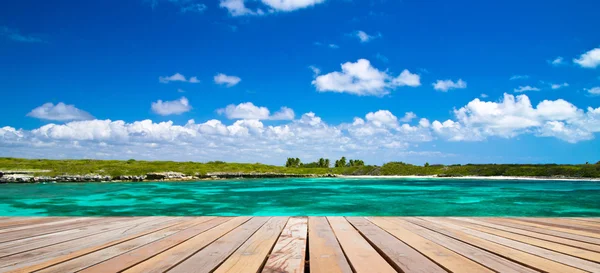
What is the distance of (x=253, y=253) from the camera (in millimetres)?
2926

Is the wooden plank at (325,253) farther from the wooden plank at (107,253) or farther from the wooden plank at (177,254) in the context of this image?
the wooden plank at (107,253)

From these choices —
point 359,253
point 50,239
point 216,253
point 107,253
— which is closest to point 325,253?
point 359,253

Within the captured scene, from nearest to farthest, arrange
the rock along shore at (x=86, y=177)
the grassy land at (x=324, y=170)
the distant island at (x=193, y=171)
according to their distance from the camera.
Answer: the rock along shore at (x=86, y=177)
the distant island at (x=193, y=171)
the grassy land at (x=324, y=170)

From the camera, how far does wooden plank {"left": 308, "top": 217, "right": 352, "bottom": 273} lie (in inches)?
94.8

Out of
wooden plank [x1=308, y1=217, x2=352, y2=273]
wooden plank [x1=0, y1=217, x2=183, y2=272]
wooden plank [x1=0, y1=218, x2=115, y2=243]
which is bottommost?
wooden plank [x1=0, y1=218, x2=115, y2=243]

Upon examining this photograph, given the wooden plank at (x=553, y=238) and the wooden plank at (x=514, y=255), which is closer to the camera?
the wooden plank at (x=514, y=255)

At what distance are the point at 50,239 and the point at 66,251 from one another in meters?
0.92

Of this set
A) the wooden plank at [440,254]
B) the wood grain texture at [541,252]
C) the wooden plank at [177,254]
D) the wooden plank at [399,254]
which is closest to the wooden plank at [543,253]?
the wood grain texture at [541,252]

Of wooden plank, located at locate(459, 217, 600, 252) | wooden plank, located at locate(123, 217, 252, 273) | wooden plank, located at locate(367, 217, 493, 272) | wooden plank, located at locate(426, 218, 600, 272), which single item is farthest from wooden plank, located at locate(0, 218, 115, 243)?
wooden plank, located at locate(459, 217, 600, 252)

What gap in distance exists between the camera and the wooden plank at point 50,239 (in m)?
3.23

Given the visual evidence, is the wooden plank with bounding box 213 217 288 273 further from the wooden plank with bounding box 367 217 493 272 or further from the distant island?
the distant island

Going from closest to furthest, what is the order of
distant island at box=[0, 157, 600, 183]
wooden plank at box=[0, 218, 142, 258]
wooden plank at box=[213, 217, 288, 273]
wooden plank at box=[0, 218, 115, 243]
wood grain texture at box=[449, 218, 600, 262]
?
1. wooden plank at box=[213, 217, 288, 273]
2. wood grain texture at box=[449, 218, 600, 262]
3. wooden plank at box=[0, 218, 142, 258]
4. wooden plank at box=[0, 218, 115, 243]
5. distant island at box=[0, 157, 600, 183]

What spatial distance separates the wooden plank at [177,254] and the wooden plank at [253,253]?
352 millimetres

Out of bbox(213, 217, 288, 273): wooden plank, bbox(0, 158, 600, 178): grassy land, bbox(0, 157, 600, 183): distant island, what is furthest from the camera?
bbox(0, 158, 600, 178): grassy land
